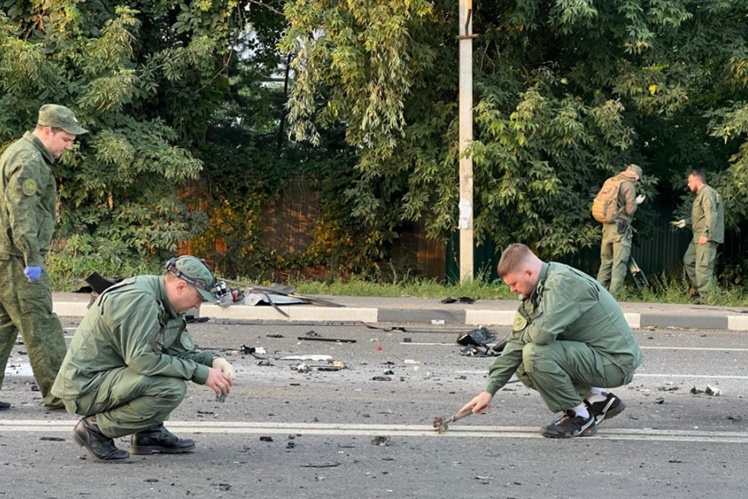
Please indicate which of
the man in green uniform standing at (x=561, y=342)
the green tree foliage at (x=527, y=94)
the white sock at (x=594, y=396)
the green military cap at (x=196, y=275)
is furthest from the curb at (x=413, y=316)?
the green military cap at (x=196, y=275)

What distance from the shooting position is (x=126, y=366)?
5305 mm

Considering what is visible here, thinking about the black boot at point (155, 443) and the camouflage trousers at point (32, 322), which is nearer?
the black boot at point (155, 443)

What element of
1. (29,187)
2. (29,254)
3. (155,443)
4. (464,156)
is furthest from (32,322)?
(464,156)

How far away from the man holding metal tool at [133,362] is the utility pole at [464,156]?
9981 mm

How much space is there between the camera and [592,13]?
14.6m

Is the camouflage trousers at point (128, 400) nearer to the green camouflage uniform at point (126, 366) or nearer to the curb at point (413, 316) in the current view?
the green camouflage uniform at point (126, 366)

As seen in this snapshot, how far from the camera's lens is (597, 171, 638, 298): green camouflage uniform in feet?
48.4

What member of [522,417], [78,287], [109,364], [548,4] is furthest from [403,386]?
[548,4]

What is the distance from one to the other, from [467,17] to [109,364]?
35.4 ft

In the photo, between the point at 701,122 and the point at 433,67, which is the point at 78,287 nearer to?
the point at 433,67

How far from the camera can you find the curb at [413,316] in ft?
40.4

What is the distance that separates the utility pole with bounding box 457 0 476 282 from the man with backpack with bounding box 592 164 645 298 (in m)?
1.80

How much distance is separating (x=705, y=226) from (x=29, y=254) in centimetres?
1088

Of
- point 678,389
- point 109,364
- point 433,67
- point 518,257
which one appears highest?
point 433,67
